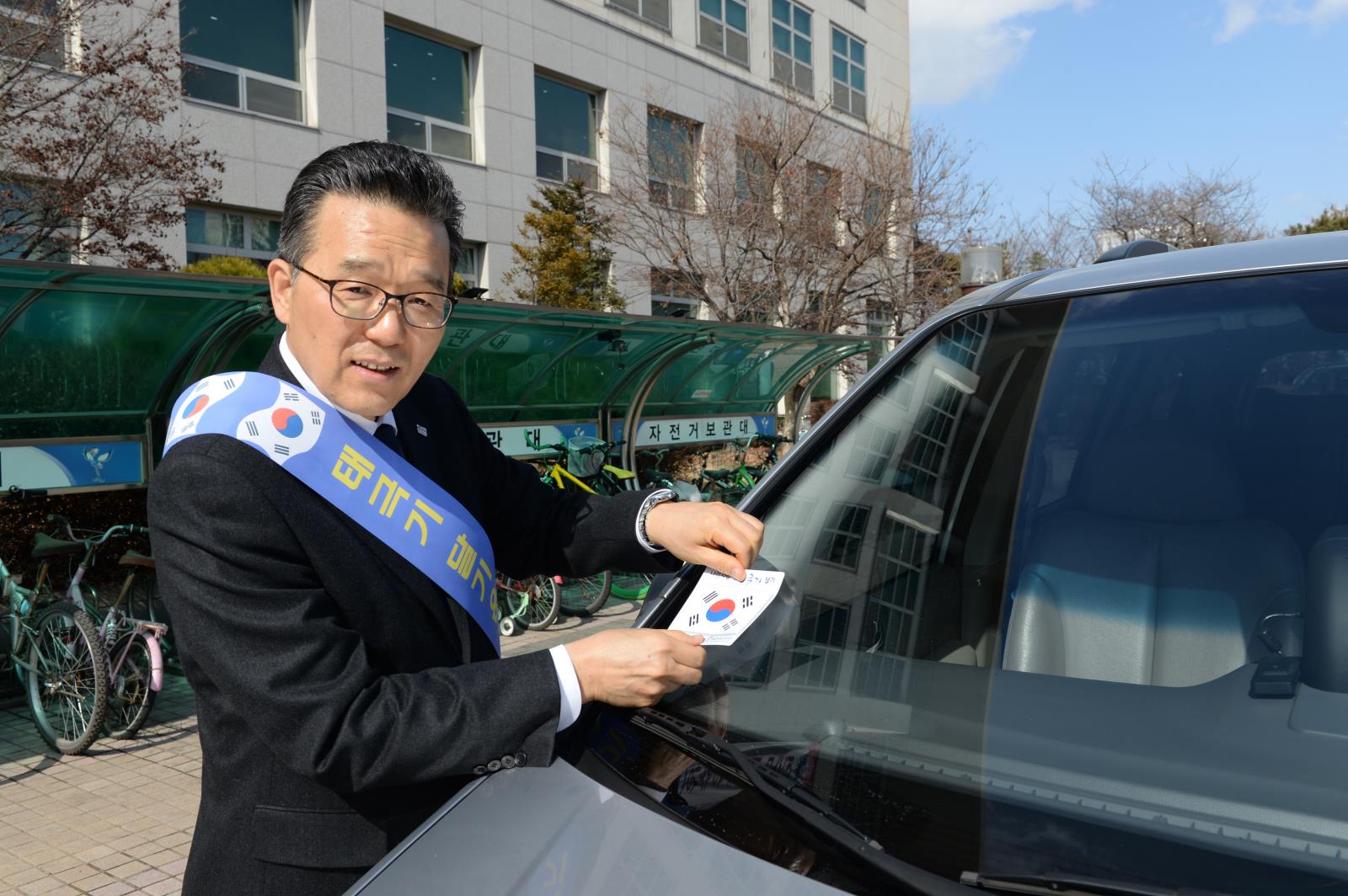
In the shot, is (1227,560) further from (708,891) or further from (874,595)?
(708,891)

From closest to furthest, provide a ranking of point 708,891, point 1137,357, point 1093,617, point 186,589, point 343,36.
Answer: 1. point 708,891
2. point 186,589
3. point 1093,617
4. point 1137,357
5. point 343,36

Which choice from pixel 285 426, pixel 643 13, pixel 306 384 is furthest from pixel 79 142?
pixel 643 13

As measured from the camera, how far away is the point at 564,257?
1680cm

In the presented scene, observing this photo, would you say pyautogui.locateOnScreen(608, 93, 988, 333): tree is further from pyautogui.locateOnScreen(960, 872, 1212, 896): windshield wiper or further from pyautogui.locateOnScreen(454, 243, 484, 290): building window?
pyautogui.locateOnScreen(960, 872, 1212, 896): windshield wiper

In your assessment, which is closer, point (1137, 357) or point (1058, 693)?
point (1058, 693)

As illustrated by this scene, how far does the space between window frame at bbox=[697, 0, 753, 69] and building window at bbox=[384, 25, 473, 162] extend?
6.89 metres

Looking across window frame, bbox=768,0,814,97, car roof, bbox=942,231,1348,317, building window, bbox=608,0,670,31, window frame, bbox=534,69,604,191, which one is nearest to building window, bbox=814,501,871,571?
car roof, bbox=942,231,1348,317

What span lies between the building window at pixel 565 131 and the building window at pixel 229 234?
5904 millimetres

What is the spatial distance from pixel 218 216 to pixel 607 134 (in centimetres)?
854

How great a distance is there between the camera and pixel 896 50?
102ft

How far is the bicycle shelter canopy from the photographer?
19.9 ft

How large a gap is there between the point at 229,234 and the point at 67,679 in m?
9.78

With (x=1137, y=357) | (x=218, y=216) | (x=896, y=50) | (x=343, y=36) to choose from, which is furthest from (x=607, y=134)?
(x=1137, y=357)

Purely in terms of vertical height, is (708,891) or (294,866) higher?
(708,891)
